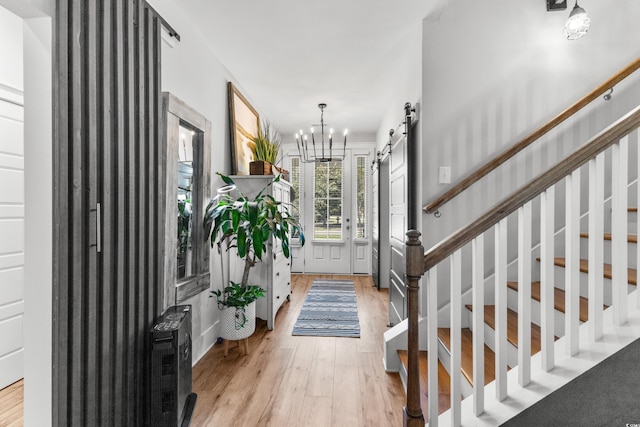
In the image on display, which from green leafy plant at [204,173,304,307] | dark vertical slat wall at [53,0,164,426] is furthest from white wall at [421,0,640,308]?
dark vertical slat wall at [53,0,164,426]

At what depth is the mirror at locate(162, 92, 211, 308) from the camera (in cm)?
212

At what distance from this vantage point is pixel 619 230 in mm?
1184

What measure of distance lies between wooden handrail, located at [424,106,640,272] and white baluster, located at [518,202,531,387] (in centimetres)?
6

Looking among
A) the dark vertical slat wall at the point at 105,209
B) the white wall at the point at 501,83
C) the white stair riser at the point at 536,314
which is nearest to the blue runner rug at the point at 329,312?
the white wall at the point at 501,83

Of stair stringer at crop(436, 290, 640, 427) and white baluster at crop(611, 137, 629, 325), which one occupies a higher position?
white baluster at crop(611, 137, 629, 325)

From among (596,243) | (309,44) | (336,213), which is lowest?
(596,243)

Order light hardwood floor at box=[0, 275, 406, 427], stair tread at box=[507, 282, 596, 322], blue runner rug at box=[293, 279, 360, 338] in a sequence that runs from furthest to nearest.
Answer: blue runner rug at box=[293, 279, 360, 338], light hardwood floor at box=[0, 275, 406, 427], stair tread at box=[507, 282, 596, 322]

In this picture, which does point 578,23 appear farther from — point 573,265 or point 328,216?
point 328,216

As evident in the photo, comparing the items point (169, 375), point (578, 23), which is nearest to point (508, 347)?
point (169, 375)

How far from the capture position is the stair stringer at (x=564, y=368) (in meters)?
1.17

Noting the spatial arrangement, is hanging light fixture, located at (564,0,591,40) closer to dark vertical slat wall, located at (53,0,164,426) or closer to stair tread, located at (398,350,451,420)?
stair tread, located at (398,350,451,420)

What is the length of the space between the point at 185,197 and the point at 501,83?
96.2 inches

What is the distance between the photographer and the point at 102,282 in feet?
4.83

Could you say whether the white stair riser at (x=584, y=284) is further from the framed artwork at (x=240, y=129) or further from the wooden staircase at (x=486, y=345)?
the framed artwork at (x=240, y=129)
